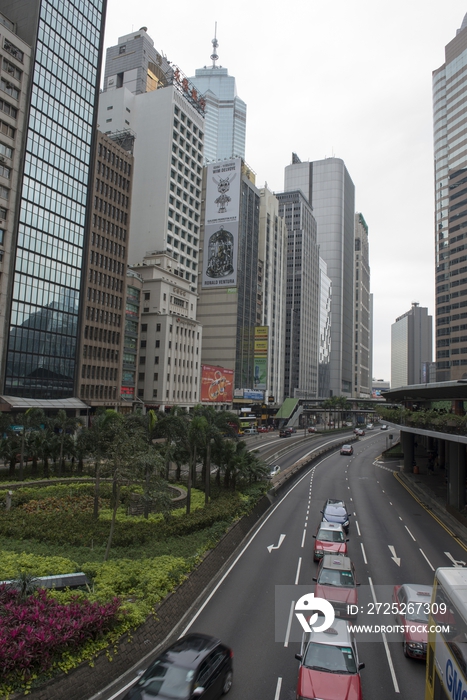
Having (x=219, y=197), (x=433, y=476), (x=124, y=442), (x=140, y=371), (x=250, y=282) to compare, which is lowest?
(x=433, y=476)

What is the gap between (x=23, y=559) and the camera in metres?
19.9

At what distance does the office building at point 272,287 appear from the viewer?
150 m

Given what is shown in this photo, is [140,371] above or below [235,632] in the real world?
above

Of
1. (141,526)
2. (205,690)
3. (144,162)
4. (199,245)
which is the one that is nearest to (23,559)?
(141,526)

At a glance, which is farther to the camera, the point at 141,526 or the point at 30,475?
the point at 30,475

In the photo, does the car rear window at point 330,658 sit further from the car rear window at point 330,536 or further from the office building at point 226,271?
the office building at point 226,271

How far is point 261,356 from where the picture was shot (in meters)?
139

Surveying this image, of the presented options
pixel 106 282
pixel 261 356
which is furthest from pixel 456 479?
pixel 261 356

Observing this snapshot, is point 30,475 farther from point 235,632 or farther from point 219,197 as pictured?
point 219,197

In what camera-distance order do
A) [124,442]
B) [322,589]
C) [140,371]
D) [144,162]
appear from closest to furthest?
[322,589] → [124,442] → [140,371] → [144,162]

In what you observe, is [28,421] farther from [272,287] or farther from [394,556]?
[272,287]

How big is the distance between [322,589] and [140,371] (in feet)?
282

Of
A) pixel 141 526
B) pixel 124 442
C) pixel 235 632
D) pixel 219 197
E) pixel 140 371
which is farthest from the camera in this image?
pixel 219 197

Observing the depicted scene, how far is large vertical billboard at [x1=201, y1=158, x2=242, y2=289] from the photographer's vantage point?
129m
